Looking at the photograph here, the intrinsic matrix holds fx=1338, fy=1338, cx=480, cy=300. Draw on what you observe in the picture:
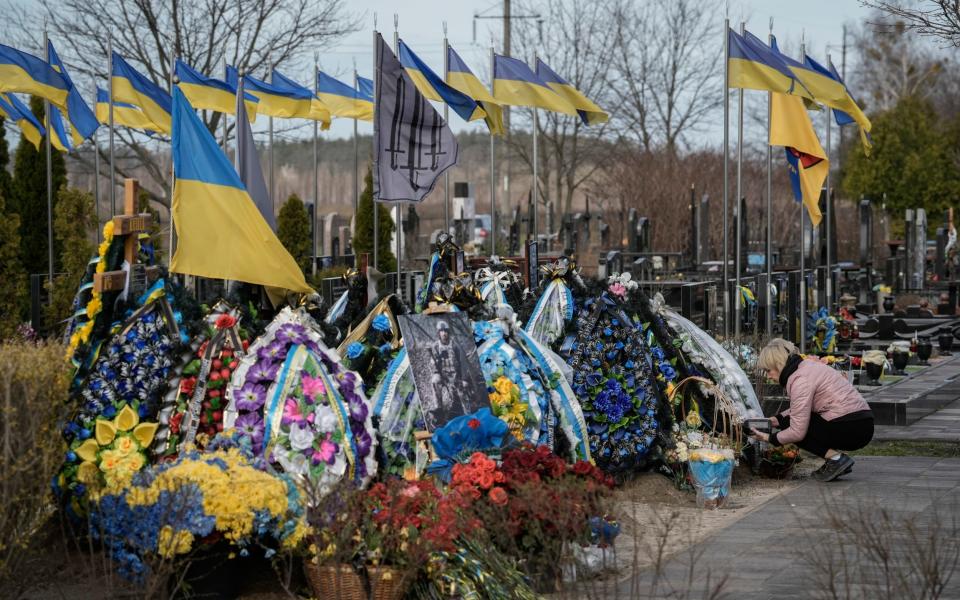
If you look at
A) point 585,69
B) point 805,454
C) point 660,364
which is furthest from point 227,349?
point 585,69

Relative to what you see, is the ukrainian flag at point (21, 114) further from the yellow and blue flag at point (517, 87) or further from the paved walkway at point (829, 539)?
the paved walkway at point (829, 539)

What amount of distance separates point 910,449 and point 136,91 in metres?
13.9

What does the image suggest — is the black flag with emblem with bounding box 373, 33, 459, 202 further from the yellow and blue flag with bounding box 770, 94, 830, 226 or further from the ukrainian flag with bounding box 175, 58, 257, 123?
the ukrainian flag with bounding box 175, 58, 257, 123

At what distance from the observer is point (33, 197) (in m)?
25.3

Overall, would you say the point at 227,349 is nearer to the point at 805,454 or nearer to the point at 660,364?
the point at 660,364

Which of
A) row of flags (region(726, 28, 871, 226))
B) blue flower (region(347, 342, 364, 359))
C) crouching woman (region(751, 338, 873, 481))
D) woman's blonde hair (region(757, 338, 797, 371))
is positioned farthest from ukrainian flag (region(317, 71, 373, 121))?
blue flower (region(347, 342, 364, 359))

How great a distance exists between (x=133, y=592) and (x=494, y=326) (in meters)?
3.34

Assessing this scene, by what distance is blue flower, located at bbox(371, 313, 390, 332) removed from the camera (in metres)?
8.57

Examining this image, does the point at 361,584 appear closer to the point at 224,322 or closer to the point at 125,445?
the point at 125,445

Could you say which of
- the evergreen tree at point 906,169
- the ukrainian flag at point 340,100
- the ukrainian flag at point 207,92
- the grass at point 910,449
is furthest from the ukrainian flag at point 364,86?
the evergreen tree at point 906,169

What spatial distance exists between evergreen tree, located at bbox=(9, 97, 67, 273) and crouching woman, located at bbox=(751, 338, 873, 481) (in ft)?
58.4

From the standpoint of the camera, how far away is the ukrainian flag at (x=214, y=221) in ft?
27.2

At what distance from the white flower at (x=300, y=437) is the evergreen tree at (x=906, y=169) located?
4594 cm

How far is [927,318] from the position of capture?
26375 mm
